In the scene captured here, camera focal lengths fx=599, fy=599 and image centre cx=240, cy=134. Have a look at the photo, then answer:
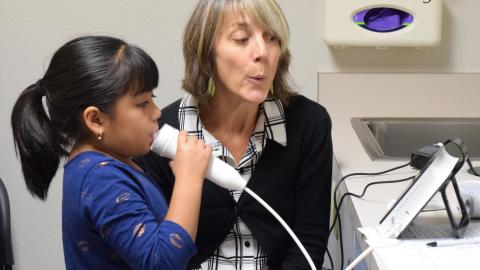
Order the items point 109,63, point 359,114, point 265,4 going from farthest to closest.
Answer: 1. point 359,114
2. point 265,4
3. point 109,63

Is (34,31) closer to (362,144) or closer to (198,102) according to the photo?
(198,102)

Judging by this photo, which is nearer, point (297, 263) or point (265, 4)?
point (265, 4)

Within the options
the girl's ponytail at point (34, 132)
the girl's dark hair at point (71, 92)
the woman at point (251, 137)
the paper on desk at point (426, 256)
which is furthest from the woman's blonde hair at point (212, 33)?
the paper on desk at point (426, 256)

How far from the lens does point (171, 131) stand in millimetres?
1036

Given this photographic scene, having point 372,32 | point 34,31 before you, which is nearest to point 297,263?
point 372,32

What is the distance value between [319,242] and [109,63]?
2.08ft

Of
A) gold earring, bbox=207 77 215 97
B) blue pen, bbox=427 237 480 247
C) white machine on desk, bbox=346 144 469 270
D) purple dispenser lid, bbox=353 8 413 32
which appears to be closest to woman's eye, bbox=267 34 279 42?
gold earring, bbox=207 77 215 97

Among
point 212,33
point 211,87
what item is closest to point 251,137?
point 211,87

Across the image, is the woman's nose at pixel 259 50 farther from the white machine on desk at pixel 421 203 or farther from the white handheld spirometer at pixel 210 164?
the white machine on desk at pixel 421 203

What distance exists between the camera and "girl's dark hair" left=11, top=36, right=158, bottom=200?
95cm

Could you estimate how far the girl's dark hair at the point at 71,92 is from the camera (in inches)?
37.4

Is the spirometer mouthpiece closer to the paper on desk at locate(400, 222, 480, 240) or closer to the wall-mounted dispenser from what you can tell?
the paper on desk at locate(400, 222, 480, 240)

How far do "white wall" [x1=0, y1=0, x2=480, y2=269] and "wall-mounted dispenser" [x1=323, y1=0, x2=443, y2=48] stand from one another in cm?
9

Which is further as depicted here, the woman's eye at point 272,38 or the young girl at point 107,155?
the woman's eye at point 272,38
